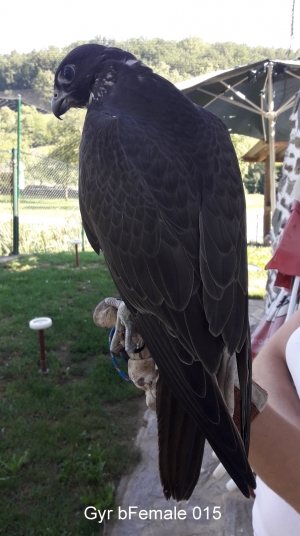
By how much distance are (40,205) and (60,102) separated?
6.53 m

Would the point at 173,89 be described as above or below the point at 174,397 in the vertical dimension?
above

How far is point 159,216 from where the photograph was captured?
1.40 meters

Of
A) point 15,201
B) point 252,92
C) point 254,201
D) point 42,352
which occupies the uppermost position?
point 252,92

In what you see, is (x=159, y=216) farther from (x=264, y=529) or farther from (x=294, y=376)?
(x=264, y=529)

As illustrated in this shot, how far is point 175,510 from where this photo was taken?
239cm

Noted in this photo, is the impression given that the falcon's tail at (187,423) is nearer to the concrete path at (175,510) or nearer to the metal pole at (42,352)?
the concrete path at (175,510)

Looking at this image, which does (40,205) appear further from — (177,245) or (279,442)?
(279,442)

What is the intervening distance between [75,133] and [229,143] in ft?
55.4

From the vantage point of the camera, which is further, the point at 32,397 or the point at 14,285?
the point at 14,285

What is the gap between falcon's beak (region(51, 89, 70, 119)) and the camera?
2.18 metres

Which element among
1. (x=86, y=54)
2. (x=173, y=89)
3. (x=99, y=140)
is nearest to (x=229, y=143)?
(x=173, y=89)

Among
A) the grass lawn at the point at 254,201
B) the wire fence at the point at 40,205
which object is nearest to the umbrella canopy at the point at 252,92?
the wire fence at the point at 40,205

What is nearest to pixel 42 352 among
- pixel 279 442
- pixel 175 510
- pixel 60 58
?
pixel 175 510

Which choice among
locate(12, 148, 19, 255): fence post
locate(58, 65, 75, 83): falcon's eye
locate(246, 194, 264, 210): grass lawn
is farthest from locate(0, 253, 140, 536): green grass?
locate(246, 194, 264, 210): grass lawn
